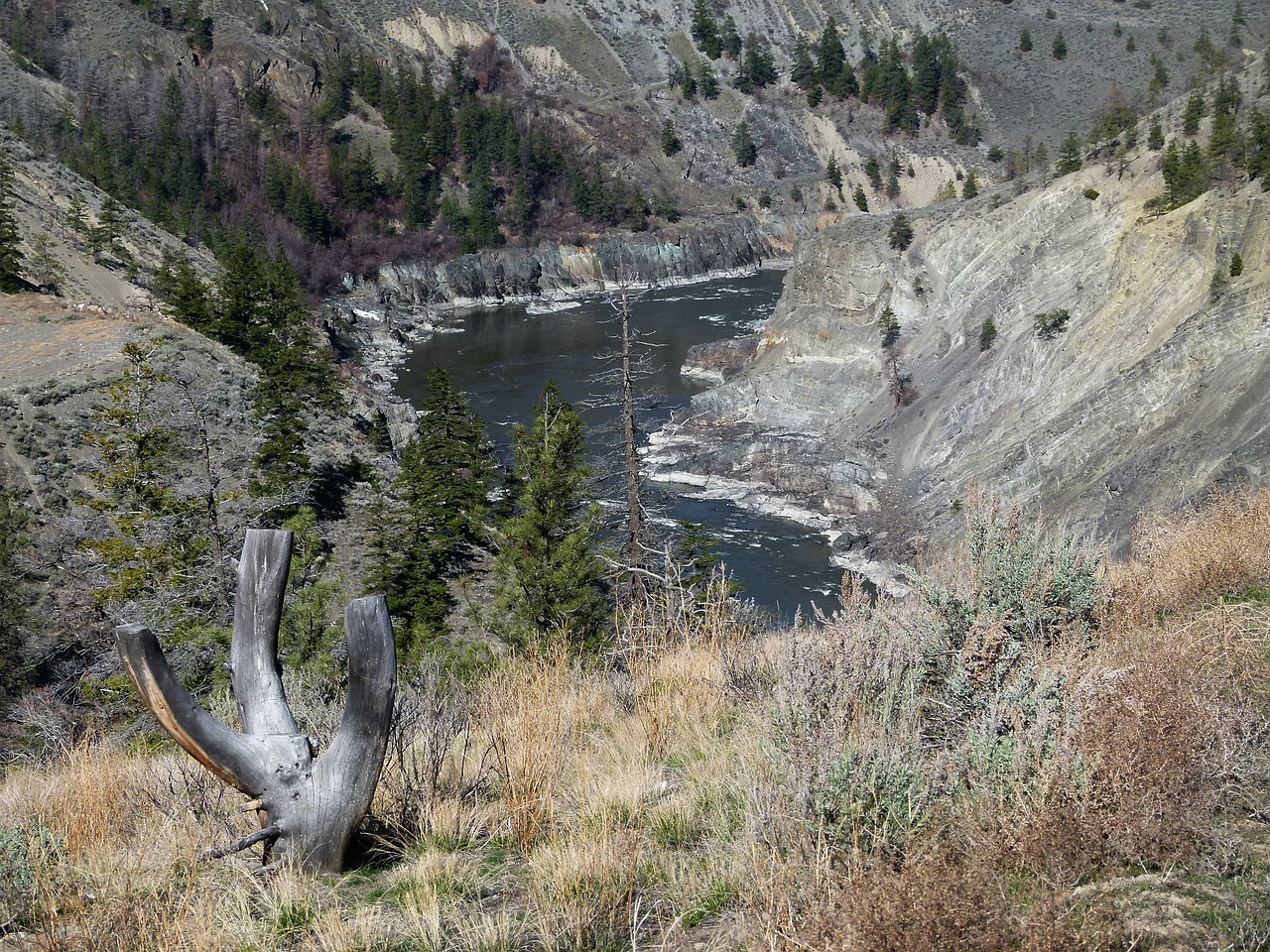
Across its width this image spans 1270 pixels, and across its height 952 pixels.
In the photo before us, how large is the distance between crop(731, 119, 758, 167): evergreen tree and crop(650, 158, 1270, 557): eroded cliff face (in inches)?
2927

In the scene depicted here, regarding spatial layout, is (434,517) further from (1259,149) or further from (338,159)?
(338,159)

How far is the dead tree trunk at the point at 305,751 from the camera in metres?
4.70

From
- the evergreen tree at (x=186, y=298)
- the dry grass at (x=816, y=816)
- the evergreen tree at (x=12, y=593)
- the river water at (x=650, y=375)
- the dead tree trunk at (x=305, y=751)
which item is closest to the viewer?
the dry grass at (x=816, y=816)

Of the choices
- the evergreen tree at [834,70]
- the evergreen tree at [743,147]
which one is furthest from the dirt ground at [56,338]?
the evergreen tree at [834,70]

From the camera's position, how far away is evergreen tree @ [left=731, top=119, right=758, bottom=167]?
123875 mm

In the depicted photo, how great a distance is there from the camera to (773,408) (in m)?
49.8

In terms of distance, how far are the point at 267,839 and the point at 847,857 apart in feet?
8.87

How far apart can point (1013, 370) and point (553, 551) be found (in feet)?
74.3

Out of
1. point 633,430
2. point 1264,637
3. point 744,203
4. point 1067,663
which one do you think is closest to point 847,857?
point 1067,663

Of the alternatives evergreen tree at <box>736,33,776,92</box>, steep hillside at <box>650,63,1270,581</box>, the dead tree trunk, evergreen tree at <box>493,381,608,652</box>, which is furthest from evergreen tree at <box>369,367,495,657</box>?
evergreen tree at <box>736,33,776,92</box>

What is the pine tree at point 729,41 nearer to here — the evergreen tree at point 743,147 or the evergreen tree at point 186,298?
the evergreen tree at point 743,147

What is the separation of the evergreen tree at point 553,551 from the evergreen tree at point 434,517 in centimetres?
201

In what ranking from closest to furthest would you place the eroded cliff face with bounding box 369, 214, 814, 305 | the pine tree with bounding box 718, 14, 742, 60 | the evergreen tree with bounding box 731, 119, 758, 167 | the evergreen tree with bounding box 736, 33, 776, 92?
the eroded cliff face with bounding box 369, 214, 814, 305 < the evergreen tree with bounding box 731, 119, 758, 167 < the evergreen tree with bounding box 736, 33, 776, 92 < the pine tree with bounding box 718, 14, 742, 60

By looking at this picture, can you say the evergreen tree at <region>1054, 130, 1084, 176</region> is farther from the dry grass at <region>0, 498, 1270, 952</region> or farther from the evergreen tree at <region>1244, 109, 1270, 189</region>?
the dry grass at <region>0, 498, 1270, 952</region>
